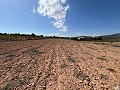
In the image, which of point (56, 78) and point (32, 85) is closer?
point (32, 85)

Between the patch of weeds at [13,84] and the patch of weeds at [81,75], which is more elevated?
the patch of weeds at [13,84]

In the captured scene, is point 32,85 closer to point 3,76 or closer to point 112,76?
point 3,76

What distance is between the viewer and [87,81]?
8211 millimetres

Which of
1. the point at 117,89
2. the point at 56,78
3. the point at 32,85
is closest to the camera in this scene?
the point at 117,89

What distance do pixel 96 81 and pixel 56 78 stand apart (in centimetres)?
233

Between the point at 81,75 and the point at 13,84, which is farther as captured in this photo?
the point at 81,75

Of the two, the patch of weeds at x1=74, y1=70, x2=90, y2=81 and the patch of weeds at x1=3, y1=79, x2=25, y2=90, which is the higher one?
the patch of weeds at x1=3, y1=79, x2=25, y2=90

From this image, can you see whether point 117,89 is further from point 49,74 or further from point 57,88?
point 49,74

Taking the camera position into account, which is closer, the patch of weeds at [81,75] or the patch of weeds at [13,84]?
the patch of weeds at [13,84]

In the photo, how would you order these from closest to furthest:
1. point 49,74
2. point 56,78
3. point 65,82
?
point 65,82, point 56,78, point 49,74

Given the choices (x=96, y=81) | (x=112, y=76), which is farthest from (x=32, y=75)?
(x=112, y=76)

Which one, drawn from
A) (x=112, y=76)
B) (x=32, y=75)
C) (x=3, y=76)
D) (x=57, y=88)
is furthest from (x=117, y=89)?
(x=3, y=76)

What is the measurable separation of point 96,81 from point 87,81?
51 centimetres

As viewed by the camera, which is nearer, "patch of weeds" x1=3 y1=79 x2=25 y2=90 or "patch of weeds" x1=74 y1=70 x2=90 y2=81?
"patch of weeds" x1=3 y1=79 x2=25 y2=90
